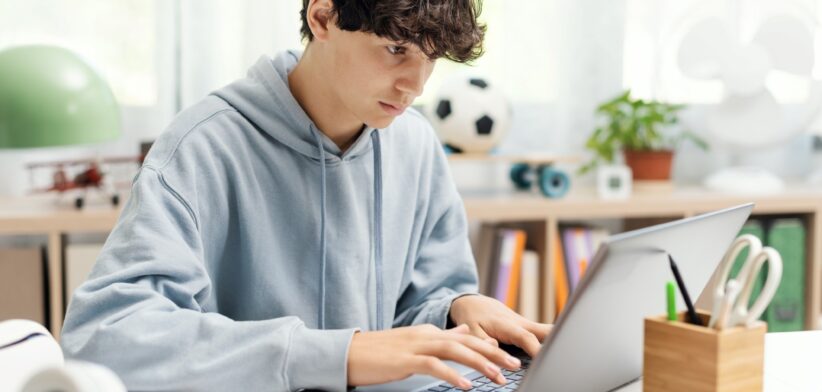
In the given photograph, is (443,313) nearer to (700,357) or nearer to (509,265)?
(700,357)

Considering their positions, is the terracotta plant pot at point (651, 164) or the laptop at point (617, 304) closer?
the laptop at point (617, 304)

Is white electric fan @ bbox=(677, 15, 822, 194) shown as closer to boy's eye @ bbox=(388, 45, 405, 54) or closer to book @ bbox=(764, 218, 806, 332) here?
book @ bbox=(764, 218, 806, 332)

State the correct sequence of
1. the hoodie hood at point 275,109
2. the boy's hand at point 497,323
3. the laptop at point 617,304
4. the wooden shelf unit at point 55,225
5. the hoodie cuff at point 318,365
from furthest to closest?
the wooden shelf unit at point 55,225 < the hoodie hood at point 275,109 < the boy's hand at point 497,323 < the hoodie cuff at point 318,365 < the laptop at point 617,304

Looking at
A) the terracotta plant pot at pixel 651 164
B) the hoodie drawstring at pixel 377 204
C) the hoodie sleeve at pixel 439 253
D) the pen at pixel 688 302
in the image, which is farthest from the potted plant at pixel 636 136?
the pen at pixel 688 302

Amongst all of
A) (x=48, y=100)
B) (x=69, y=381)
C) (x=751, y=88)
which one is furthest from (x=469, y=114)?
(x=69, y=381)

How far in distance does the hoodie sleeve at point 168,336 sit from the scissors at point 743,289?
33 cm

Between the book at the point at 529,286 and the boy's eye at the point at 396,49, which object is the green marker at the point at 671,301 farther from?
the book at the point at 529,286

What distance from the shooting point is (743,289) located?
2.36 feet

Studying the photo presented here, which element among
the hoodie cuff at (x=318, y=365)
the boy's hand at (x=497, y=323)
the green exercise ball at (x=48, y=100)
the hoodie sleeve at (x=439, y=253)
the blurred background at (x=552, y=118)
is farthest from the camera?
the blurred background at (x=552, y=118)

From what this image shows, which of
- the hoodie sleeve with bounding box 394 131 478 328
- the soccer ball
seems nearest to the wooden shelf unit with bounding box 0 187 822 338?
the soccer ball

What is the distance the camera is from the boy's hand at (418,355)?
0.77m

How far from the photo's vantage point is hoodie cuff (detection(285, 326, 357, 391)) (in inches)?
32.1

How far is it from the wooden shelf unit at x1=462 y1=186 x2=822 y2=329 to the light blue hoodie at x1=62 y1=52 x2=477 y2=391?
0.82 m

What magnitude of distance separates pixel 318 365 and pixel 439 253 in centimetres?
46
